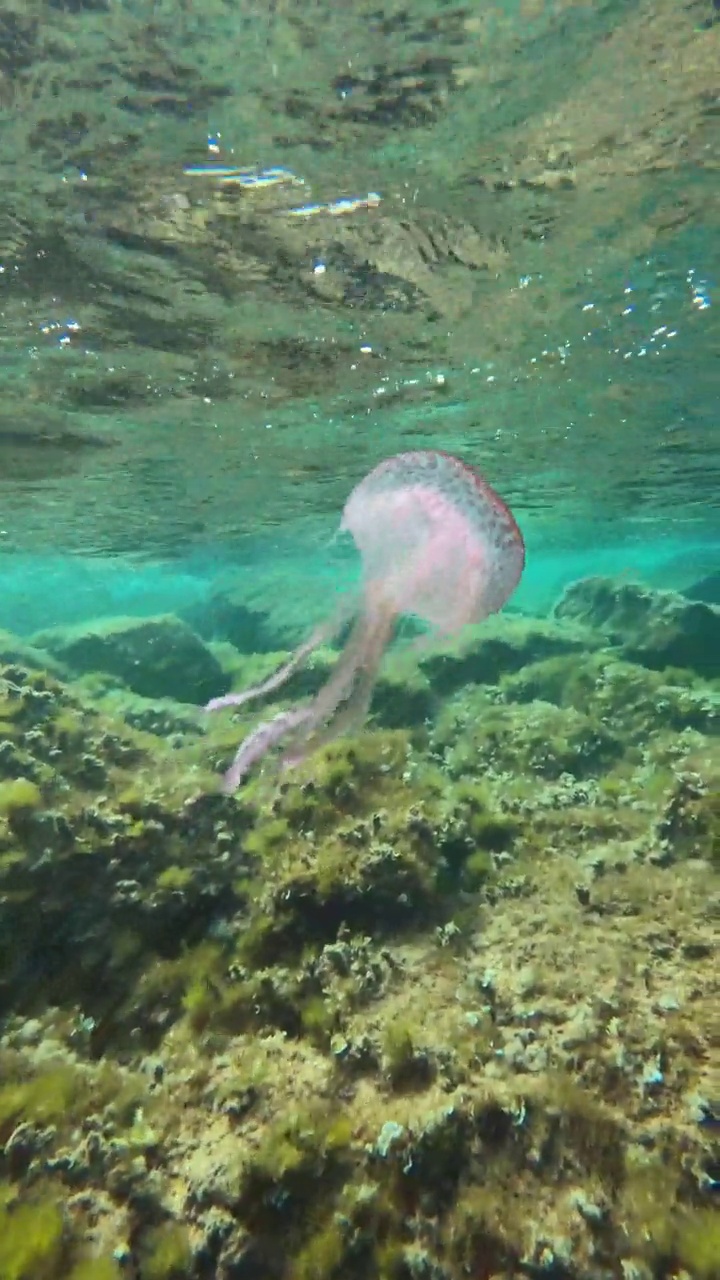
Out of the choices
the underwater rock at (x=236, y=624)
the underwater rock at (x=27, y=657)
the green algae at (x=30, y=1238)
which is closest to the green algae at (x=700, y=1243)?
the green algae at (x=30, y=1238)

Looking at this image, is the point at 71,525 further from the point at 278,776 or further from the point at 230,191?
the point at 278,776

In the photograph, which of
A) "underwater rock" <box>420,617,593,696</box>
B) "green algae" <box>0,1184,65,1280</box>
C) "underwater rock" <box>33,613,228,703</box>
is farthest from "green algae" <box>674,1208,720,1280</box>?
"underwater rock" <box>33,613,228,703</box>

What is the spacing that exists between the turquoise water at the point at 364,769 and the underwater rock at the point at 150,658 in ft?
9.55

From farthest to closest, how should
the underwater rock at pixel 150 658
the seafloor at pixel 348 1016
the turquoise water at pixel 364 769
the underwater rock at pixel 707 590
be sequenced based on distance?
the underwater rock at pixel 707 590 → the underwater rock at pixel 150 658 → the turquoise water at pixel 364 769 → the seafloor at pixel 348 1016

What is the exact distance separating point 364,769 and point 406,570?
1.91 meters

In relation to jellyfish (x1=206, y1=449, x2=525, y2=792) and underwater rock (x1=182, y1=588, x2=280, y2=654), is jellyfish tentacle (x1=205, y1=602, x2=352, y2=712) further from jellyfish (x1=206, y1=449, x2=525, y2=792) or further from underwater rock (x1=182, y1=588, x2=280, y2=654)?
underwater rock (x1=182, y1=588, x2=280, y2=654)

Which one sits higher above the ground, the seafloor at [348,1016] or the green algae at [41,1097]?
the green algae at [41,1097]

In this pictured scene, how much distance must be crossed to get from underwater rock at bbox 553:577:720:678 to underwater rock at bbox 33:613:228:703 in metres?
8.93

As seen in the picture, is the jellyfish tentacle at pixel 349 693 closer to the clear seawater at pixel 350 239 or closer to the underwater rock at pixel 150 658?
the clear seawater at pixel 350 239

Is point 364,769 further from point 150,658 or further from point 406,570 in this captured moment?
point 150,658

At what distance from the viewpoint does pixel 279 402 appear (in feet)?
39.4

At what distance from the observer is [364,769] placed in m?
5.73

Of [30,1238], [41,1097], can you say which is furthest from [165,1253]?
[41,1097]

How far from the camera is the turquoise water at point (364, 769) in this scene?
279 cm
